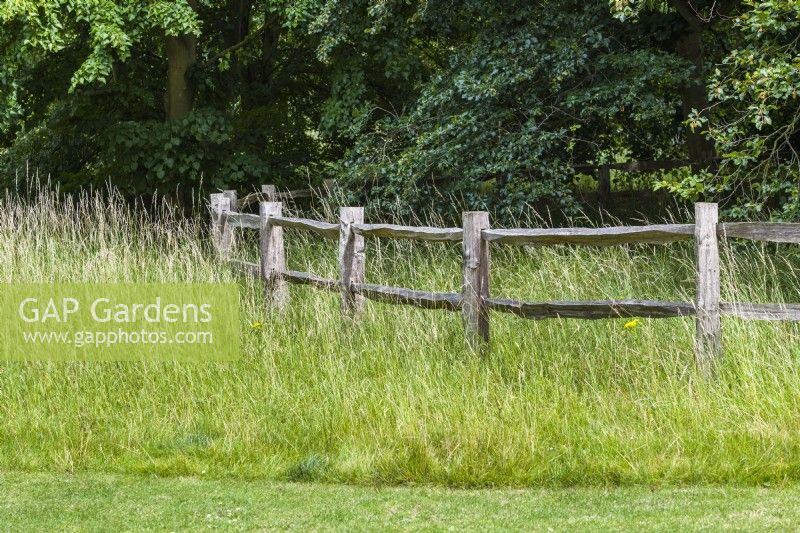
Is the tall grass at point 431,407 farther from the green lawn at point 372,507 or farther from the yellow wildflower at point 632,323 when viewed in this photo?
the green lawn at point 372,507

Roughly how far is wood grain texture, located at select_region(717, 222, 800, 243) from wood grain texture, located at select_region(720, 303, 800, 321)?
45 cm

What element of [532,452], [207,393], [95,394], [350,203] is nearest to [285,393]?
[207,393]

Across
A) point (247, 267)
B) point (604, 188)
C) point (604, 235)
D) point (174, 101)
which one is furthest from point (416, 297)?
point (174, 101)

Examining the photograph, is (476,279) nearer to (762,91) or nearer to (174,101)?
(762,91)

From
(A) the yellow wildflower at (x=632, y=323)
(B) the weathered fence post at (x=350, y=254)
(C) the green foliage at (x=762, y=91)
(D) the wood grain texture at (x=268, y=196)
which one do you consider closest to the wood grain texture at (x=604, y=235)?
(A) the yellow wildflower at (x=632, y=323)

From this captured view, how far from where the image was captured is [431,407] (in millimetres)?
6918

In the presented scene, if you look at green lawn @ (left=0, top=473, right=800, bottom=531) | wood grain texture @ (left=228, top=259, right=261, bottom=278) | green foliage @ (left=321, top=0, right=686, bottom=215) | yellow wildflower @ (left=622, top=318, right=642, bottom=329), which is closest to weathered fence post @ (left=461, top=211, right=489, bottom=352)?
yellow wildflower @ (left=622, top=318, right=642, bottom=329)

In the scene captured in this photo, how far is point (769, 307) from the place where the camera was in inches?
267

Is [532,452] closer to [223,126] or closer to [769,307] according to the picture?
[769,307]

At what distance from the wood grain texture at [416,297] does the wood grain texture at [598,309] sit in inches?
15.3

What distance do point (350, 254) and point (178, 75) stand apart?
10499 mm

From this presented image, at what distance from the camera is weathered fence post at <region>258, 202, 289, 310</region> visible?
10.1m

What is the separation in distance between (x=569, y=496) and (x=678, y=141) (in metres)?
11.2

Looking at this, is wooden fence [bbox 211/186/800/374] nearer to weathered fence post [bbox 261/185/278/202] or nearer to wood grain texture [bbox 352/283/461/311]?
wood grain texture [bbox 352/283/461/311]
